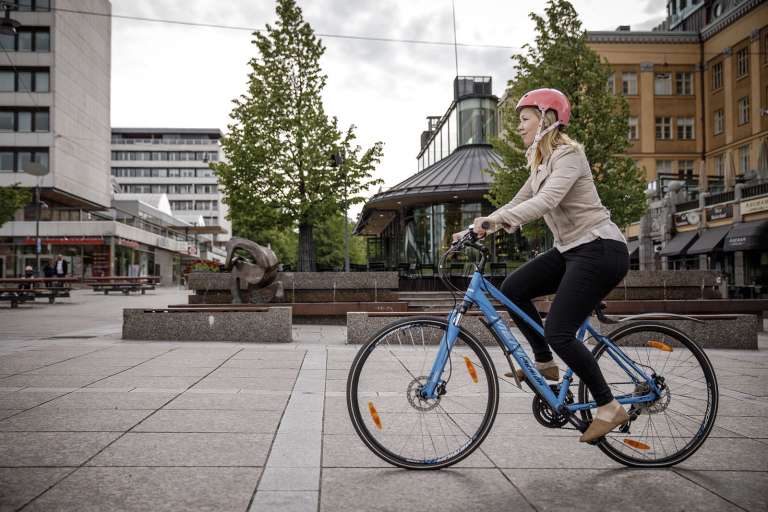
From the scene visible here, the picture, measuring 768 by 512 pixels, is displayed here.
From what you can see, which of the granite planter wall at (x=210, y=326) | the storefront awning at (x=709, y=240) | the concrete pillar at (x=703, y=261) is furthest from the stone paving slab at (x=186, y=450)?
the concrete pillar at (x=703, y=261)

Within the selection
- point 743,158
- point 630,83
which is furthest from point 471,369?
point 630,83

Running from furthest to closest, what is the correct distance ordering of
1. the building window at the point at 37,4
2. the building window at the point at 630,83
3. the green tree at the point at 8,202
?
the building window at the point at 37,4 → the building window at the point at 630,83 → the green tree at the point at 8,202

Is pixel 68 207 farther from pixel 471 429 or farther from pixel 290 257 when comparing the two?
pixel 471 429

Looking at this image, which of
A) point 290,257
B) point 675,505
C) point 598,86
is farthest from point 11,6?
point 290,257

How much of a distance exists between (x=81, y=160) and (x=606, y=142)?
4422 cm

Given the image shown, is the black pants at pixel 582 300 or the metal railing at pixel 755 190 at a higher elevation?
the metal railing at pixel 755 190

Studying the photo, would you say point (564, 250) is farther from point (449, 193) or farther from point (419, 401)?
point (449, 193)

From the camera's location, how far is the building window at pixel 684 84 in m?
42.6

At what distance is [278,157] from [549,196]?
1774 centimetres

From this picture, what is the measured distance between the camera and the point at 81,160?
50.3 metres

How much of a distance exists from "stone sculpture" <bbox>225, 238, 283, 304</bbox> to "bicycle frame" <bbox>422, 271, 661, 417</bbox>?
442 inches

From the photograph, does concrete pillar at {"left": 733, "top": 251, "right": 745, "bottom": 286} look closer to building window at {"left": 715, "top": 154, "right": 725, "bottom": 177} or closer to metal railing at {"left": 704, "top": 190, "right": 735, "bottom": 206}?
metal railing at {"left": 704, "top": 190, "right": 735, "bottom": 206}

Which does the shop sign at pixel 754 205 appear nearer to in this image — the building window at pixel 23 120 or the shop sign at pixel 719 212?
the shop sign at pixel 719 212

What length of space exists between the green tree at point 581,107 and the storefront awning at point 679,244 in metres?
13.5
